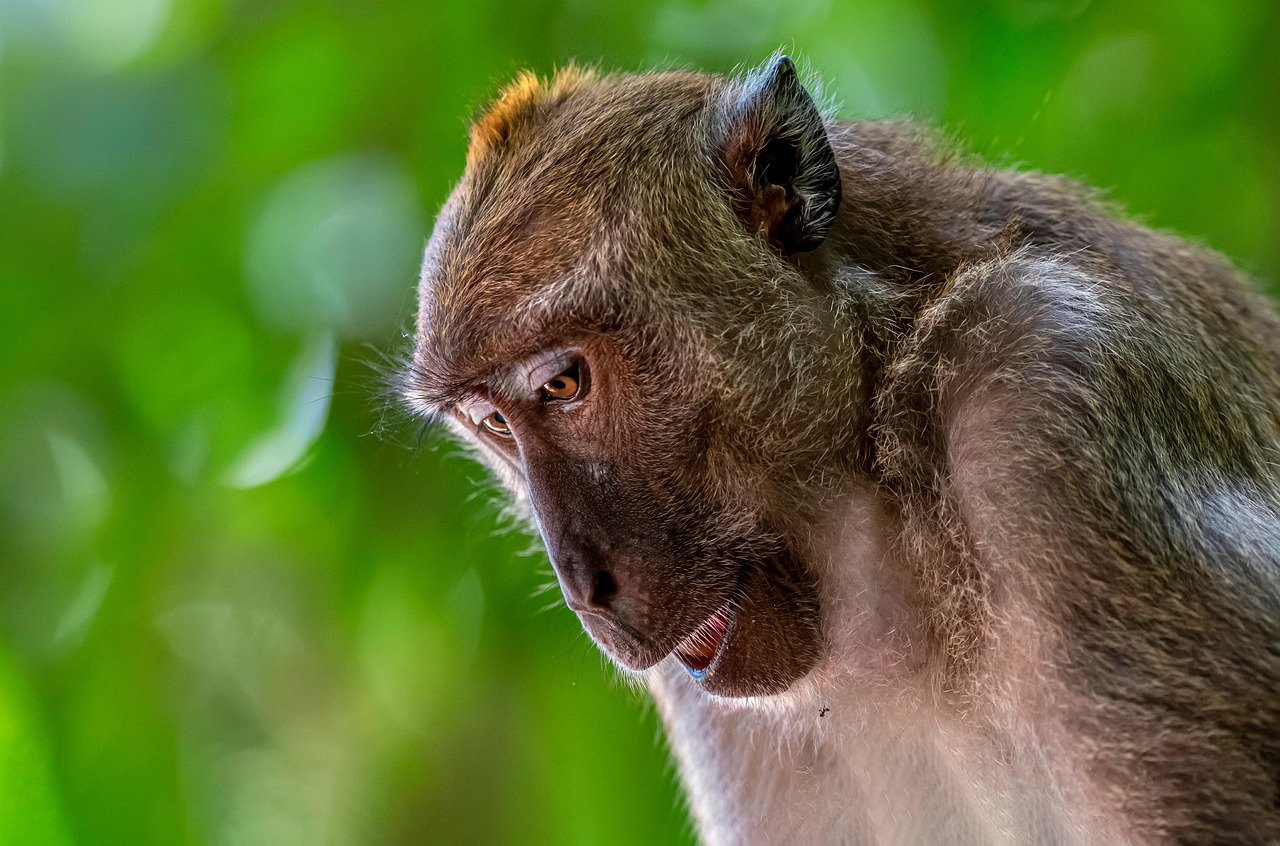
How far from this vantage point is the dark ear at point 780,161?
77.2 inches

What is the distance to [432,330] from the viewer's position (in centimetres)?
212

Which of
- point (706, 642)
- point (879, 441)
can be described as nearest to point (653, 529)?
point (706, 642)

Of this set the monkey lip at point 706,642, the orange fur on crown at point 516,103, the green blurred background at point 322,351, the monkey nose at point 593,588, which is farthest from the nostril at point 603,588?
the orange fur on crown at point 516,103

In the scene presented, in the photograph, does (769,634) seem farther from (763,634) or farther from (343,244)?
(343,244)

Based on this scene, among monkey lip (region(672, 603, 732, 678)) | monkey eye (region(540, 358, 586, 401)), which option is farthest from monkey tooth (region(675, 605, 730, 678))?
monkey eye (region(540, 358, 586, 401))

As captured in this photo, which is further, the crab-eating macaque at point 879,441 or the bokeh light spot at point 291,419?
the bokeh light spot at point 291,419

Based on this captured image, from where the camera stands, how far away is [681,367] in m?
1.89

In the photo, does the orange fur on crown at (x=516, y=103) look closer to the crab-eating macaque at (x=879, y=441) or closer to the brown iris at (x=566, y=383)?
the crab-eating macaque at (x=879, y=441)

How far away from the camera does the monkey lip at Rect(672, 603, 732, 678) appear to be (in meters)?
1.93

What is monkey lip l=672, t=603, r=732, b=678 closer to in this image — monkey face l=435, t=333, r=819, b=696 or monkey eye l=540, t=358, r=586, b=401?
monkey face l=435, t=333, r=819, b=696

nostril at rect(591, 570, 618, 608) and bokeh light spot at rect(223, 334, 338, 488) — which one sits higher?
bokeh light spot at rect(223, 334, 338, 488)

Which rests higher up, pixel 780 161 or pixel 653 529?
pixel 780 161

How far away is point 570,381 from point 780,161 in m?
0.52

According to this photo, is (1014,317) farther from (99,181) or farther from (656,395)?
(99,181)
